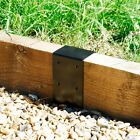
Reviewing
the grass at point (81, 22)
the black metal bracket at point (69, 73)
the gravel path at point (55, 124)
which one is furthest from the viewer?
the grass at point (81, 22)

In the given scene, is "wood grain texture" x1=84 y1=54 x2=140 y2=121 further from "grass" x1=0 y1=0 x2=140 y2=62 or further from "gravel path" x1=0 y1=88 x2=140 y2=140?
"grass" x1=0 y1=0 x2=140 y2=62

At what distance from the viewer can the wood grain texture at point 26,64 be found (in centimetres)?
345

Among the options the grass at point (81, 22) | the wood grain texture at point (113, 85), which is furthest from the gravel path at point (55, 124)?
the grass at point (81, 22)

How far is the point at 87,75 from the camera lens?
330 centimetres

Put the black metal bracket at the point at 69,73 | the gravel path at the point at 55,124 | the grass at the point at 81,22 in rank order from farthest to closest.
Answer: the grass at the point at 81,22
the black metal bracket at the point at 69,73
the gravel path at the point at 55,124

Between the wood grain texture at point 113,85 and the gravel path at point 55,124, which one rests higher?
the wood grain texture at point 113,85

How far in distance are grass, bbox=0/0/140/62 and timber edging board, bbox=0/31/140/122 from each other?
0.73 ft

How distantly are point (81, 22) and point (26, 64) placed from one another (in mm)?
504

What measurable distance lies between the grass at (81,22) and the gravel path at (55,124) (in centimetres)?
50

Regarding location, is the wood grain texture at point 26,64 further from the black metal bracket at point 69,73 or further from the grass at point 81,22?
the grass at point 81,22

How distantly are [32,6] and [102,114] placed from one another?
3.37 feet

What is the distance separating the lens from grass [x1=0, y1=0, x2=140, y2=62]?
363 cm

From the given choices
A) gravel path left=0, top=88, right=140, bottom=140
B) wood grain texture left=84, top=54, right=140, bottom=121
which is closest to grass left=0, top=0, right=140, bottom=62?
wood grain texture left=84, top=54, right=140, bottom=121

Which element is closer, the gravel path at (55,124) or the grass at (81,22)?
the gravel path at (55,124)
